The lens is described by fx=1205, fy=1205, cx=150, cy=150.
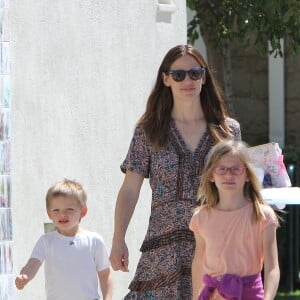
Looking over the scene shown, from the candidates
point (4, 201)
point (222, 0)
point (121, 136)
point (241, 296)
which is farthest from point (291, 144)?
point (241, 296)

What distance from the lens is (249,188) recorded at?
5.70 metres

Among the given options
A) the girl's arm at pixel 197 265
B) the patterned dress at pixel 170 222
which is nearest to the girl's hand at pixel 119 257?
the patterned dress at pixel 170 222

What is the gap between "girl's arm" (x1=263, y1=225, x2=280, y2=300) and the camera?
17.8 feet

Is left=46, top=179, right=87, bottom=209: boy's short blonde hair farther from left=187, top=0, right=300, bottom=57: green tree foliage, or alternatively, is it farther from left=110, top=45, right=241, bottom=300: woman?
left=187, top=0, right=300, bottom=57: green tree foliage

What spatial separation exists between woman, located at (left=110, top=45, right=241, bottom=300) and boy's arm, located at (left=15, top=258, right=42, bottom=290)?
0.50 metres

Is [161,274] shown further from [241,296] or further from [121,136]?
[121,136]

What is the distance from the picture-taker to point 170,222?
5918 mm

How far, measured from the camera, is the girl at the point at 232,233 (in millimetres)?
5469

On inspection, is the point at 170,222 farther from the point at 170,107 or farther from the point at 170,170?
the point at 170,107

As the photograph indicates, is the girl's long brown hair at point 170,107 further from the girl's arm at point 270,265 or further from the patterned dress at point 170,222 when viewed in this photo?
the girl's arm at point 270,265

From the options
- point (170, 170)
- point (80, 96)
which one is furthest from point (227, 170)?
point (80, 96)

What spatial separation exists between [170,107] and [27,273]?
1129mm

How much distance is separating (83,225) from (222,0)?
4871mm

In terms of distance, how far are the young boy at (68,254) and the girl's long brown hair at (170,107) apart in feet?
2.05
